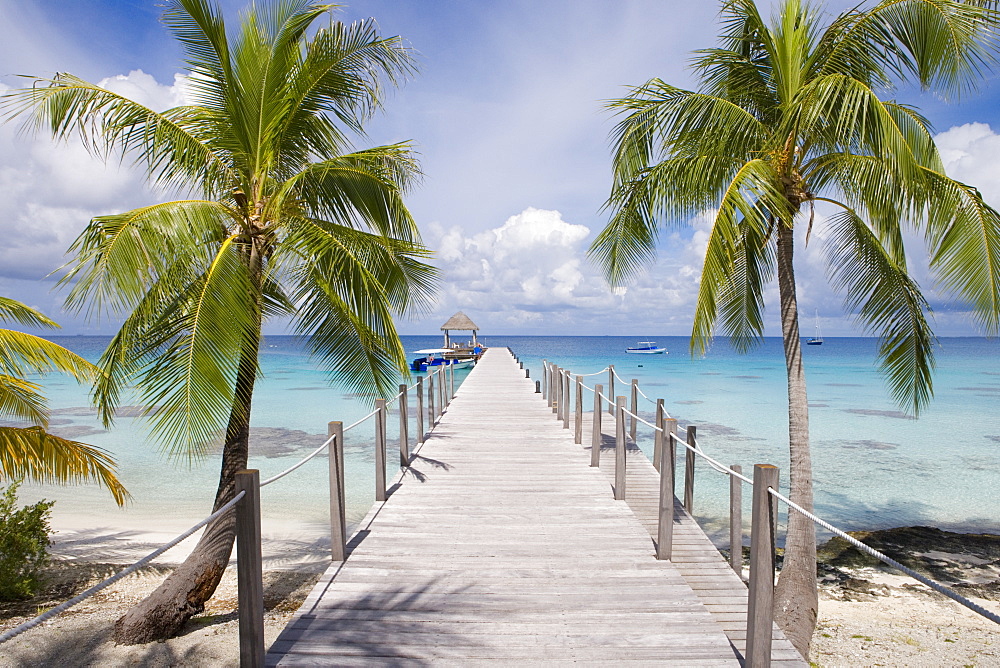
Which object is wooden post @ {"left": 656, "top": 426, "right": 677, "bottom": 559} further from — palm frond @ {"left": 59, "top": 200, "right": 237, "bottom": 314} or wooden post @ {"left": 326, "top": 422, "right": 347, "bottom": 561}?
palm frond @ {"left": 59, "top": 200, "right": 237, "bottom": 314}

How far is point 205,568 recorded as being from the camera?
5418 mm

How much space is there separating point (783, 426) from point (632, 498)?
17960 millimetres

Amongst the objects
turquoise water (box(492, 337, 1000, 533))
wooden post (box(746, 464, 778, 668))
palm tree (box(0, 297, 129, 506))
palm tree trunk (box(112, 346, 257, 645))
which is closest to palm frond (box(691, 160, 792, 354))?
turquoise water (box(492, 337, 1000, 533))

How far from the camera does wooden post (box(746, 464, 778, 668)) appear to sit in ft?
9.70

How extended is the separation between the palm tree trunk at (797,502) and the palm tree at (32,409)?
6.25 meters

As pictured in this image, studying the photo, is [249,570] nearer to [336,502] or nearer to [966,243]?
[336,502]

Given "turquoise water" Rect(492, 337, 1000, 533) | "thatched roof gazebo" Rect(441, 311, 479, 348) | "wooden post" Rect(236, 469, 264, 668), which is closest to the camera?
"wooden post" Rect(236, 469, 264, 668)

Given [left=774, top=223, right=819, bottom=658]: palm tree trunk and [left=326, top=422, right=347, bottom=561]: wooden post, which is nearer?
[left=326, top=422, right=347, bottom=561]: wooden post

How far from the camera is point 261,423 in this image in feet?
72.2

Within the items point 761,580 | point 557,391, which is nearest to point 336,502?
point 761,580

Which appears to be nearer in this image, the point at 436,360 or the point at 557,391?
the point at 557,391

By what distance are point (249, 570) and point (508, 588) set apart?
181 centimetres

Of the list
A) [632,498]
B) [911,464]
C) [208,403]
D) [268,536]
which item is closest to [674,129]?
[632,498]

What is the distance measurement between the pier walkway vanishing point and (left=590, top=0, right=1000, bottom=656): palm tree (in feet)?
6.93
